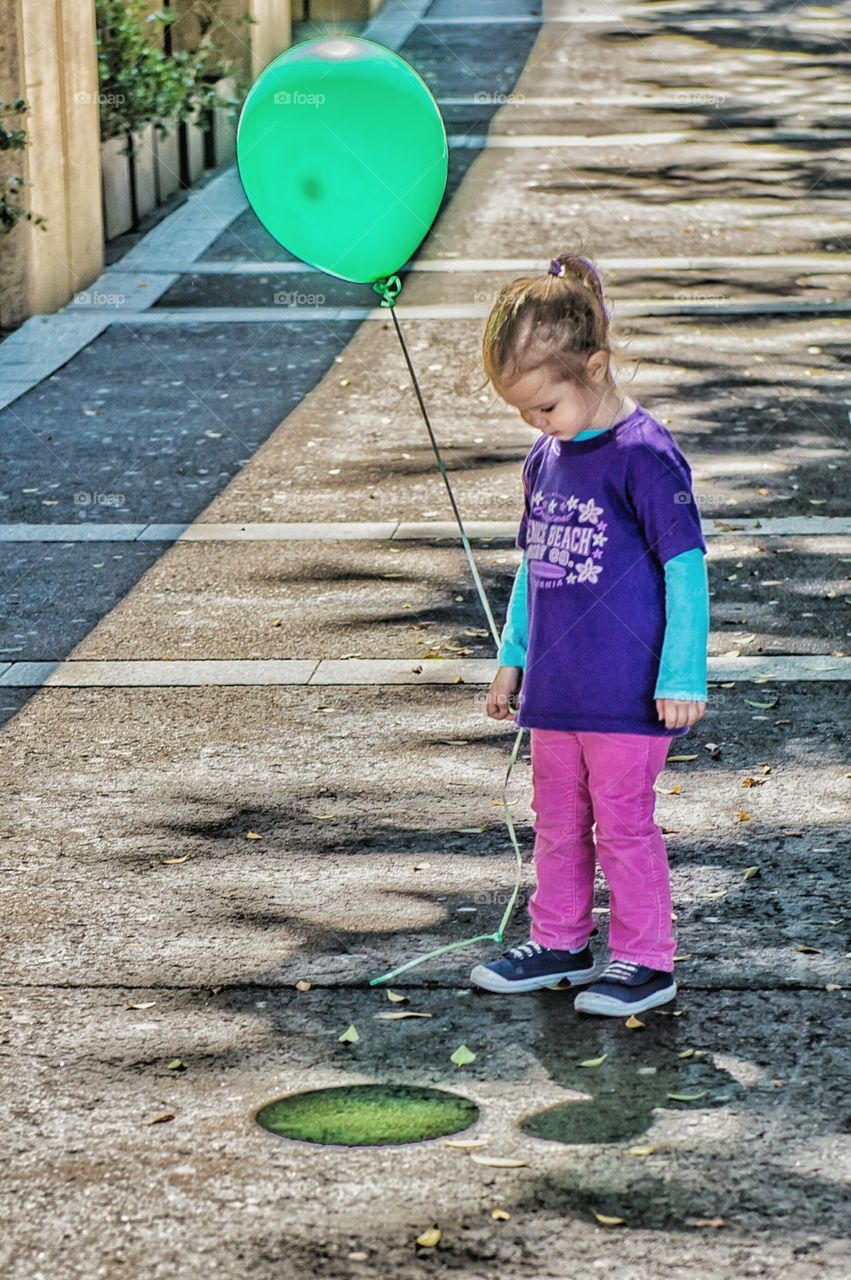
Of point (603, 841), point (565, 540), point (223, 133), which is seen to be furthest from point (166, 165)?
point (603, 841)

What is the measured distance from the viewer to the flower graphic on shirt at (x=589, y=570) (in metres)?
4.06

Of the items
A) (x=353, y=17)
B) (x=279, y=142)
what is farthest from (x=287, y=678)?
(x=353, y=17)

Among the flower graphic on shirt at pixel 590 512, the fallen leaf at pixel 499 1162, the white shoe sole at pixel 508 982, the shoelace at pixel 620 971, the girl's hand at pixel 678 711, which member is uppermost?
the flower graphic on shirt at pixel 590 512

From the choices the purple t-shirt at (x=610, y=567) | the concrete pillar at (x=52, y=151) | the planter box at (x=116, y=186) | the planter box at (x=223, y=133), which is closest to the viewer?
the purple t-shirt at (x=610, y=567)

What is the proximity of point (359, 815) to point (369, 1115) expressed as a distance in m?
1.77

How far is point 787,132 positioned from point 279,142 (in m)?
16.8

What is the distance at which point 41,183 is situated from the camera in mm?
13617

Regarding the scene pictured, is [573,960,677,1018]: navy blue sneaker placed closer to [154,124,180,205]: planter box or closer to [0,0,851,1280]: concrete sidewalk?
[0,0,851,1280]: concrete sidewalk

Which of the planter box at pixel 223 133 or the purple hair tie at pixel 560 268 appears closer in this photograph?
the purple hair tie at pixel 560 268

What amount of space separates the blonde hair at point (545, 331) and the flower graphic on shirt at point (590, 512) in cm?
29

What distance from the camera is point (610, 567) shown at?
4.04 metres

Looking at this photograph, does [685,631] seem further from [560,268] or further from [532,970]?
[532,970]

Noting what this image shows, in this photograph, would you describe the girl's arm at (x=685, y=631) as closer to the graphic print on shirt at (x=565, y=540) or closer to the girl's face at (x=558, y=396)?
the graphic print on shirt at (x=565, y=540)

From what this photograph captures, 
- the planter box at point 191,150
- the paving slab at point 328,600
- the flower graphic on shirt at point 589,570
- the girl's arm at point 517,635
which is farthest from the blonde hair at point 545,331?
the planter box at point 191,150
